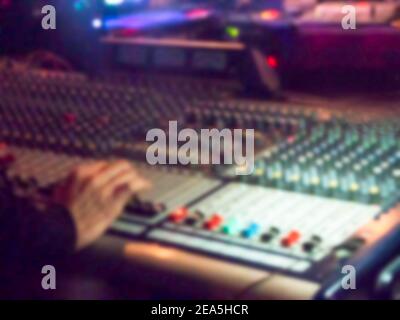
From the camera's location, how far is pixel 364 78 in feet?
4.63

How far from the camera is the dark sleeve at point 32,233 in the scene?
0.95m

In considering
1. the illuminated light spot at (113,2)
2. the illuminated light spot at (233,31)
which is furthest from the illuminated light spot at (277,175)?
the illuminated light spot at (113,2)

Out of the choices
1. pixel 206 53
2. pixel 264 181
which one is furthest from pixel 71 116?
pixel 264 181

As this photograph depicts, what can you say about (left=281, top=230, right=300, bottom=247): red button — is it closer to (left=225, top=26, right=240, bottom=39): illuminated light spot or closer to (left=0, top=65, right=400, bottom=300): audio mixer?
(left=0, top=65, right=400, bottom=300): audio mixer

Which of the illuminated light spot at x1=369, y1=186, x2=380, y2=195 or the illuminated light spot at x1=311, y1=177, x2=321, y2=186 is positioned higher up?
the illuminated light spot at x1=311, y1=177, x2=321, y2=186

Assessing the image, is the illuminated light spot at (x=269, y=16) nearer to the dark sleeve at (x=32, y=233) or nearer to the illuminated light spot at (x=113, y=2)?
the illuminated light spot at (x=113, y=2)

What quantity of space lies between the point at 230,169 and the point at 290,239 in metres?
0.26

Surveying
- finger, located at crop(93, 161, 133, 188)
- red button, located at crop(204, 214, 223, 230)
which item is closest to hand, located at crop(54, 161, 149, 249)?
finger, located at crop(93, 161, 133, 188)

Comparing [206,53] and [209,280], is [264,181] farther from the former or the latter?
[206,53]

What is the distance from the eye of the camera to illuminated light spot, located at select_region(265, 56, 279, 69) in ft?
4.83

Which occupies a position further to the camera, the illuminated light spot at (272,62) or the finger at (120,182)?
the illuminated light spot at (272,62)

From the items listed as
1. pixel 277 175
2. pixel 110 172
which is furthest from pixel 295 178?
pixel 110 172

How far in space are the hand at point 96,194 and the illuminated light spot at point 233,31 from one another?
614mm

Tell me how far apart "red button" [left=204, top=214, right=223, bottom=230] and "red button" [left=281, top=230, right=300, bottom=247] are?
0.10m
